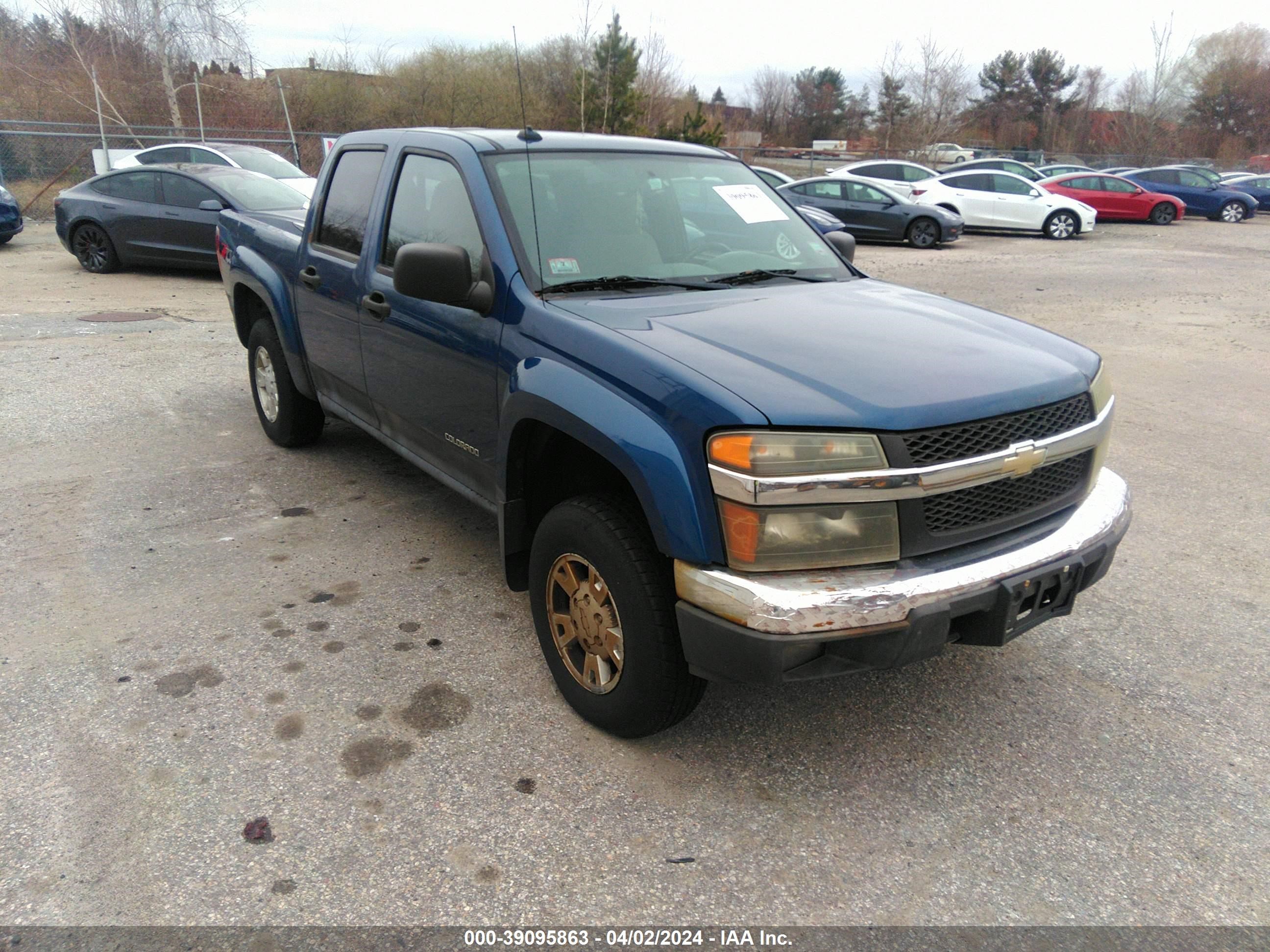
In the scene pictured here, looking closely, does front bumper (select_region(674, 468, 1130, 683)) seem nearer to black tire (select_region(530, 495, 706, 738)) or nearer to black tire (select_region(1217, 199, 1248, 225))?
black tire (select_region(530, 495, 706, 738))

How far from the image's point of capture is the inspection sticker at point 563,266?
3.30 metres

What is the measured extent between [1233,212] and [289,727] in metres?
32.5

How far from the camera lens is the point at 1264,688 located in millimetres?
3363

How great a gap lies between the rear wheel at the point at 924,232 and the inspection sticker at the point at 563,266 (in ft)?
56.2

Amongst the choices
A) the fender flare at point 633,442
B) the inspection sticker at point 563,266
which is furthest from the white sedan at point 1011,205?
the fender flare at point 633,442

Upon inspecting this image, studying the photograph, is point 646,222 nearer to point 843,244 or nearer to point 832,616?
point 843,244

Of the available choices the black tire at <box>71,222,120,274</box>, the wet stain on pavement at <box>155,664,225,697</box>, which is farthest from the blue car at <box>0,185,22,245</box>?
the wet stain on pavement at <box>155,664,225,697</box>

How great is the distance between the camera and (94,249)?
12.6 m

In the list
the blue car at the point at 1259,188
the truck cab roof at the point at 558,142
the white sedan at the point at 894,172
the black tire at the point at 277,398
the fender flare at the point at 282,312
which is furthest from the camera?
the blue car at the point at 1259,188

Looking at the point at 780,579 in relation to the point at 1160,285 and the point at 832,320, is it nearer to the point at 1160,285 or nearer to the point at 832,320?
the point at 832,320

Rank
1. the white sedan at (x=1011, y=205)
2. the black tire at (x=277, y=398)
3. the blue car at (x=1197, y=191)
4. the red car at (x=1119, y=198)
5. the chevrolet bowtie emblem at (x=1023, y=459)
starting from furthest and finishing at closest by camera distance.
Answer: the blue car at (x=1197, y=191) < the red car at (x=1119, y=198) < the white sedan at (x=1011, y=205) < the black tire at (x=277, y=398) < the chevrolet bowtie emblem at (x=1023, y=459)

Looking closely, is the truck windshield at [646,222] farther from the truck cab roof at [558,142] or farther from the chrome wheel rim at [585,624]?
the chrome wheel rim at [585,624]

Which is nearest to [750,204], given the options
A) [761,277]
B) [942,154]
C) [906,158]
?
[761,277]

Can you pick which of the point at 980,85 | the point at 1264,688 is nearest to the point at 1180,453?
the point at 1264,688
